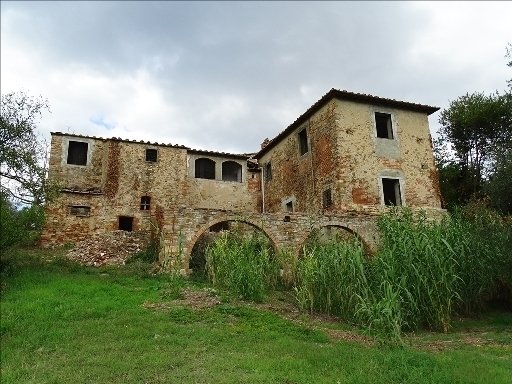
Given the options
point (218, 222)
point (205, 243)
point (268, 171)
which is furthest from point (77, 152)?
point (218, 222)

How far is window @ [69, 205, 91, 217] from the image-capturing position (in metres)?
19.1

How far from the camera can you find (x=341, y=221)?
54.0 ft

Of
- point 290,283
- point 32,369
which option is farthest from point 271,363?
point 290,283

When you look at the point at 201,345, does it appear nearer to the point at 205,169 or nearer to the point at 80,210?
the point at 80,210

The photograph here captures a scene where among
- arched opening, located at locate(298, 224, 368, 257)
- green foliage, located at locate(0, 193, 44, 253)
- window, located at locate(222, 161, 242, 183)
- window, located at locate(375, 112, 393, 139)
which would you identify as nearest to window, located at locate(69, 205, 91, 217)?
green foliage, located at locate(0, 193, 44, 253)

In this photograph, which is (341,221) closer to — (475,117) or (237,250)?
(237,250)

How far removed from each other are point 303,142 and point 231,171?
4.44m

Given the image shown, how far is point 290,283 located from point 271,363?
657 cm

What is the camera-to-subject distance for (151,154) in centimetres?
2136

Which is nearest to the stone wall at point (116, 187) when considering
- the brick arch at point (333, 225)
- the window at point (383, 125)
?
the brick arch at point (333, 225)

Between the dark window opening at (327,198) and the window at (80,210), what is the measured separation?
9708 millimetres

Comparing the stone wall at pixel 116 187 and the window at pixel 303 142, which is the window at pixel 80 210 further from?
the window at pixel 303 142

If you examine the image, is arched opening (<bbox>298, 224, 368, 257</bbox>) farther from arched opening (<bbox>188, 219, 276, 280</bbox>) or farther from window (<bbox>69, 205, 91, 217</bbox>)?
window (<bbox>69, 205, 91, 217</bbox>)

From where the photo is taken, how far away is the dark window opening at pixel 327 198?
1838 centimetres
